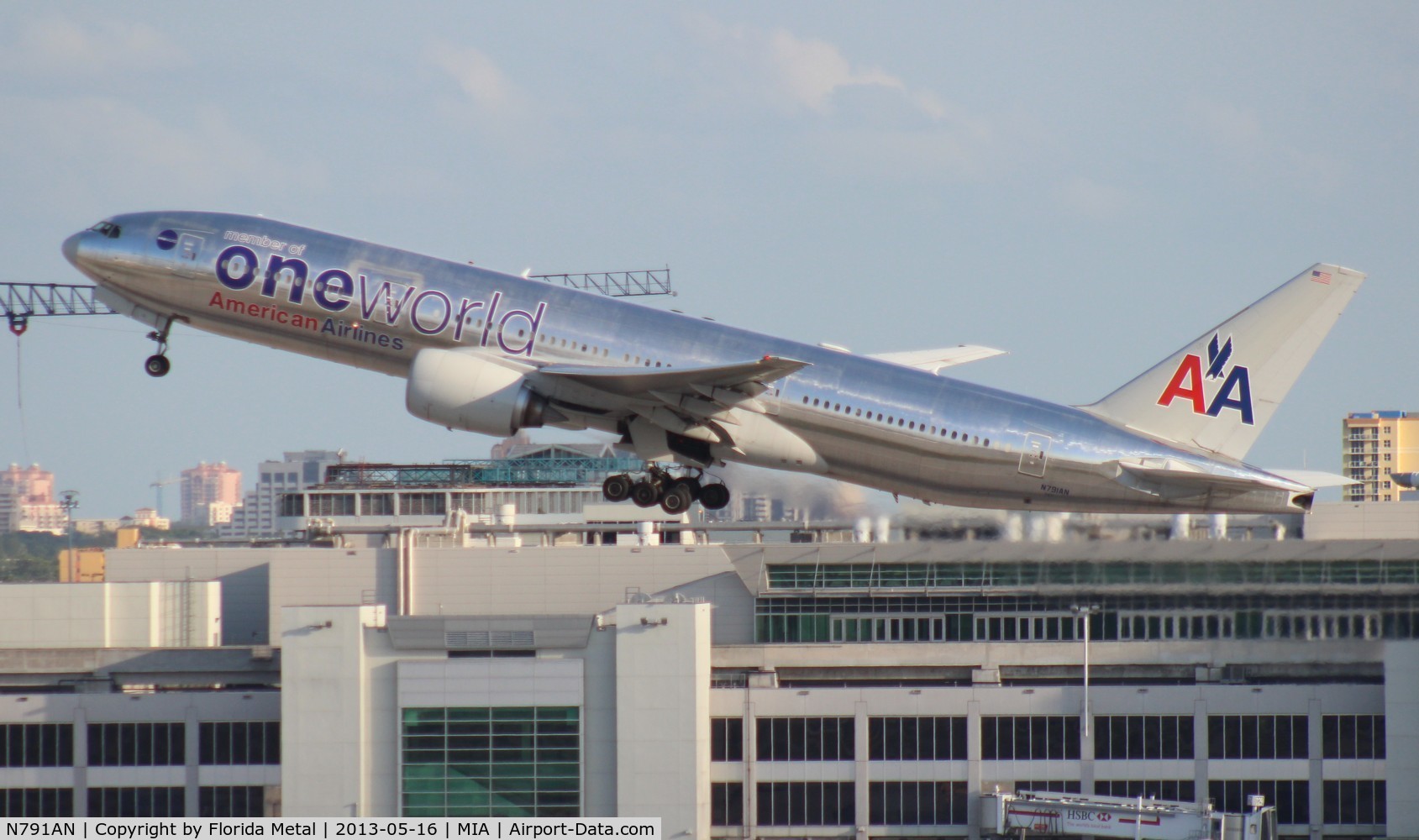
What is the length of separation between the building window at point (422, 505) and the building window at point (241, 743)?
180 feet

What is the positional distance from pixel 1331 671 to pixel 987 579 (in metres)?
11.9

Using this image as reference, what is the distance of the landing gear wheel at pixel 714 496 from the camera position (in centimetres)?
4172

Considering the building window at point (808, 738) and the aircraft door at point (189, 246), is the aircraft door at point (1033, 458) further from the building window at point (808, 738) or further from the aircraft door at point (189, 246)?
the aircraft door at point (189, 246)

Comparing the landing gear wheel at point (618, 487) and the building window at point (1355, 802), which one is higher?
the landing gear wheel at point (618, 487)

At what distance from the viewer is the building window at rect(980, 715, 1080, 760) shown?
168ft

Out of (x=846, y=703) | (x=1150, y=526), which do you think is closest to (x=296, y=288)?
(x=846, y=703)

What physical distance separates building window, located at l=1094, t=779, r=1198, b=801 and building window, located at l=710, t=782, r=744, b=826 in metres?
11.2

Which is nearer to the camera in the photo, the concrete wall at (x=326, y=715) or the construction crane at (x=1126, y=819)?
the concrete wall at (x=326, y=715)

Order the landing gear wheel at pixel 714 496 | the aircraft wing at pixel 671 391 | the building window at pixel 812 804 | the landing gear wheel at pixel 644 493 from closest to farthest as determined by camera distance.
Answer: the aircraft wing at pixel 671 391, the landing gear wheel at pixel 644 493, the landing gear wheel at pixel 714 496, the building window at pixel 812 804

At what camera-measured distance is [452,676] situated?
158 feet

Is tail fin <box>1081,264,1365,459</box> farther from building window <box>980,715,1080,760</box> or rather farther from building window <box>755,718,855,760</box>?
building window <box>755,718,855,760</box>

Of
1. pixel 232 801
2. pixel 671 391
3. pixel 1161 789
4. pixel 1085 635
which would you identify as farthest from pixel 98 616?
pixel 1161 789

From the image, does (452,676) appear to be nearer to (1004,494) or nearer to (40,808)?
(40,808)

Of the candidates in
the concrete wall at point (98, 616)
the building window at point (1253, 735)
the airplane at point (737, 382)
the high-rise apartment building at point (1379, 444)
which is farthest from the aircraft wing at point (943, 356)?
the high-rise apartment building at point (1379, 444)
